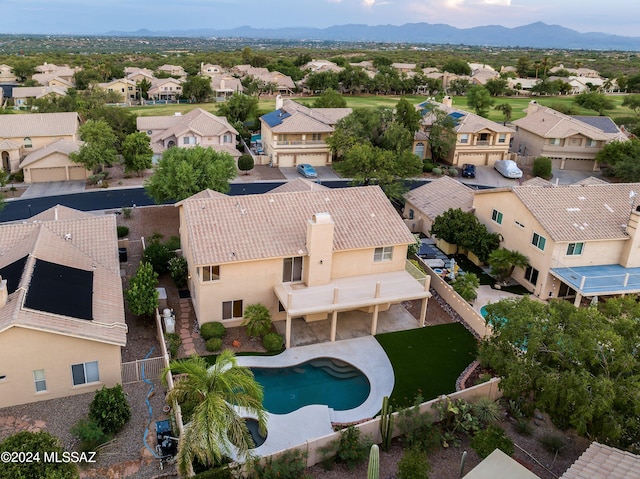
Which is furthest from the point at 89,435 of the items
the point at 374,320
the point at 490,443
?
the point at 374,320

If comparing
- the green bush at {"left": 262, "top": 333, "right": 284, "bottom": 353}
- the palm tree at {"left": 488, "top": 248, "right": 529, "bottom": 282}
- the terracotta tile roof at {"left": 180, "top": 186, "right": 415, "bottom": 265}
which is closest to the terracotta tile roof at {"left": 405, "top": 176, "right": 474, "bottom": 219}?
the palm tree at {"left": 488, "top": 248, "right": 529, "bottom": 282}

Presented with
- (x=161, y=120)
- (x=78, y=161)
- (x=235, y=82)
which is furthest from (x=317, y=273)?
(x=235, y=82)

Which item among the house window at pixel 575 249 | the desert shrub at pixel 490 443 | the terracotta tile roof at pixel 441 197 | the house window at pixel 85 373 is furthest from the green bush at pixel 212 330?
the house window at pixel 575 249

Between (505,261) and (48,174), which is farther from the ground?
(505,261)

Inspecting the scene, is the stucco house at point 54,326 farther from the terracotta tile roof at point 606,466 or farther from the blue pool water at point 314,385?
the terracotta tile roof at point 606,466

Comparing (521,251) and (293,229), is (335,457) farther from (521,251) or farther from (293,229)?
(521,251)

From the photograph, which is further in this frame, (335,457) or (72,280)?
(72,280)

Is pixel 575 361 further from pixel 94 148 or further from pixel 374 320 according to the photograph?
pixel 94 148
